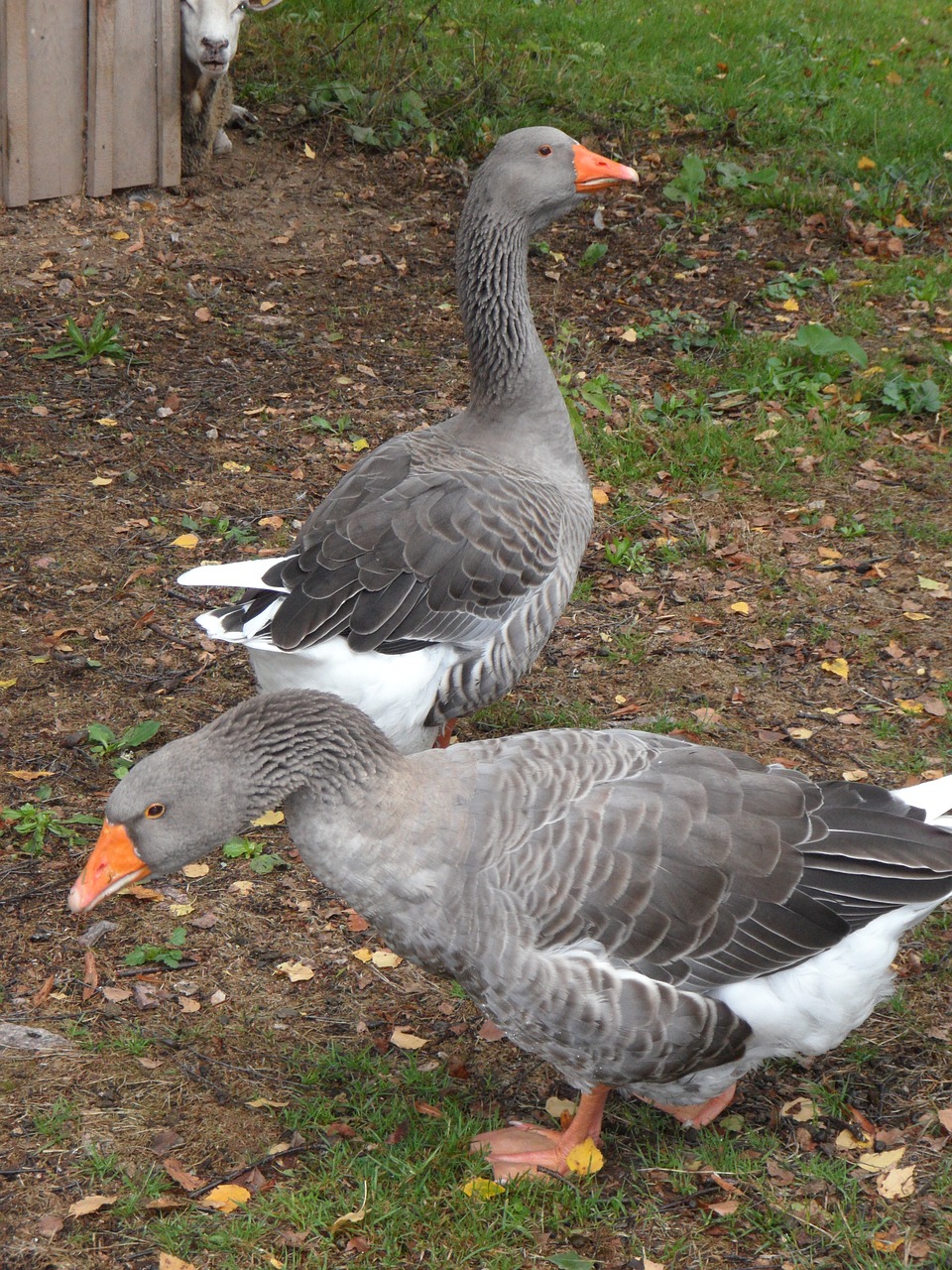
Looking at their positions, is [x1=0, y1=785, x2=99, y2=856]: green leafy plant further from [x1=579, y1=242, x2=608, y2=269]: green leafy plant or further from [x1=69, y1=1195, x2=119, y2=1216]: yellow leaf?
A: [x1=579, y1=242, x2=608, y2=269]: green leafy plant

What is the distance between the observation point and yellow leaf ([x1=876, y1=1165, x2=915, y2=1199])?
326 cm

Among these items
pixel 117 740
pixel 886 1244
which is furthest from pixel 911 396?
pixel 886 1244

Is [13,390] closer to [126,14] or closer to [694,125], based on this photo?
[126,14]

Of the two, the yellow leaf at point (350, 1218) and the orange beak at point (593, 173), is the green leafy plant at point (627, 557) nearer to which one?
the orange beak at point (593, 173)

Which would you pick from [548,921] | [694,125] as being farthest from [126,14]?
[548,921]

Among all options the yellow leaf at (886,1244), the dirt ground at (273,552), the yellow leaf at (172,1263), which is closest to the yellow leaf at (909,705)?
the dirt ground at (273,552)

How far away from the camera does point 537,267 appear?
29.3 feet

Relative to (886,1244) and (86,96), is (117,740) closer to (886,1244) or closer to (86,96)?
(886,1244)

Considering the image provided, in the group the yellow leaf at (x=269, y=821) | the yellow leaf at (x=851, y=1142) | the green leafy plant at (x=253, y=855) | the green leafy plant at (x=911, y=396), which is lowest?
the yellow leaf at (x=269, y=821)

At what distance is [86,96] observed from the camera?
27.5 ft

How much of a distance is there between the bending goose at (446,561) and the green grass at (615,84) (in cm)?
535

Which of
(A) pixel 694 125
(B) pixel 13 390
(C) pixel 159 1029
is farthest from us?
(A) pixel 694 125

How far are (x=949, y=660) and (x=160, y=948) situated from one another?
3.50m

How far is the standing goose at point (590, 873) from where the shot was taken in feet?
10.2
